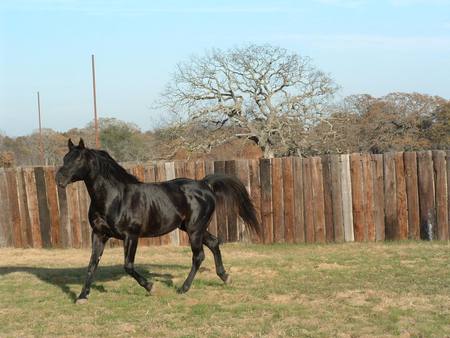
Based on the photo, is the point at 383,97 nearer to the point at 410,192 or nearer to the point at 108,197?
the point at 410,192

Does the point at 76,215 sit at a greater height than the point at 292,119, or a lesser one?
lesser

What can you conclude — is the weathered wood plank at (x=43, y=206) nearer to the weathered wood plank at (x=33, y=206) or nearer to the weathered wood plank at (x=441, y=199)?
the weathered wood plank at (x=33, y=206)

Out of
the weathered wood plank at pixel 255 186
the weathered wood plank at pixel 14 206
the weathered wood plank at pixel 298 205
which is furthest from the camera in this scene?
the weathered wood plank at pixel 14 206

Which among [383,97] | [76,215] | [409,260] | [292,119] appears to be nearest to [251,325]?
[409,260]

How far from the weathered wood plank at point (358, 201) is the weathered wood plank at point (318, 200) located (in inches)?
26.7

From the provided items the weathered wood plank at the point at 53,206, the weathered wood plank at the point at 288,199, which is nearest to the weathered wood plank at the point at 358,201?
the weathered wood plank at the point at 288,199

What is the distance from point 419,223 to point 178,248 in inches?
207

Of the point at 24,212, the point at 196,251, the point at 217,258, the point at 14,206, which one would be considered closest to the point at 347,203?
the point at 217,258

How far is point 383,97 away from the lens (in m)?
42.8

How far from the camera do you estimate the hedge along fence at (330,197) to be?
11.9m

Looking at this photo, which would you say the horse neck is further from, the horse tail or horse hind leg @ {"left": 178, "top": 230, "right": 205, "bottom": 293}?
the horse tail

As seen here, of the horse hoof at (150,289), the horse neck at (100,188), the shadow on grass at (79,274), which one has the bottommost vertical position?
the shadow on grass at (79,274)

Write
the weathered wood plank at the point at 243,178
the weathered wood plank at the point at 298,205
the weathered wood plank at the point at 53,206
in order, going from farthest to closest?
the weathered wood plank at the point at 53,206, the weathered wood plank at the point at 243,178, the weathered wood plank at the point at 298,205

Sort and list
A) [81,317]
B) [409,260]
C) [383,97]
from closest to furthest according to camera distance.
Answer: [81,317] → [409,260] → [383,97]
